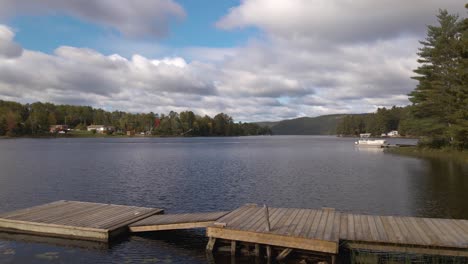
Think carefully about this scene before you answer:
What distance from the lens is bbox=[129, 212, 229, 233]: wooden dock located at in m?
14.6

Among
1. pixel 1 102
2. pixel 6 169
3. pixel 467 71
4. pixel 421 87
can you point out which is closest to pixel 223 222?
pixel 467 71

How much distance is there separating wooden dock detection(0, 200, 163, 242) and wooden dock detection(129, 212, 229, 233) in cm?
72

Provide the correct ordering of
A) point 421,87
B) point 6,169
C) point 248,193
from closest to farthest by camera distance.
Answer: point 248,193 < point 6,169 < point 421,87

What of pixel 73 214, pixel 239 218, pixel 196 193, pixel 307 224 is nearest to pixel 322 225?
pixel 307 224

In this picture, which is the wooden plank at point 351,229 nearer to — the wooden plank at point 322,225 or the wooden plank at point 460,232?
the wooden plank at point 322,225

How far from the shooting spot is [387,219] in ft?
47.6

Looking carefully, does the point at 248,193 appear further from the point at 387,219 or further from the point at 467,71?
the point at 467,71

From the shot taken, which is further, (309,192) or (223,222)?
(309,192)

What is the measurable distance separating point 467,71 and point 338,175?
15023mm

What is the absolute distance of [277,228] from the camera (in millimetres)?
12977

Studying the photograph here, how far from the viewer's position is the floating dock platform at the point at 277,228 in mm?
11672

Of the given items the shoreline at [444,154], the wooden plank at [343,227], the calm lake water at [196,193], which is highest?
the shoreline at [444,154]

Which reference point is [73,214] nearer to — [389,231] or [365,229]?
[365,229]

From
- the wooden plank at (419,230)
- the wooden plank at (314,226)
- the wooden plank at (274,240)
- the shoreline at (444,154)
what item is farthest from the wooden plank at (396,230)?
the shoreline at (444,154)
